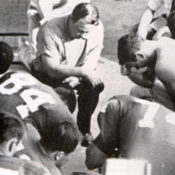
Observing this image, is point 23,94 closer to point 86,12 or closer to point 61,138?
point 61,138

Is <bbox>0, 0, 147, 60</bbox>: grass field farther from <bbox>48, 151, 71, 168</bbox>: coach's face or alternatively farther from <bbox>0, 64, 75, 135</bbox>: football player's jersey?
<bbox>48, 151, 71, 168</bbox>: coach's face

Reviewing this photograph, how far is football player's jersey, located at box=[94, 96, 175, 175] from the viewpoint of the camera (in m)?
2.26

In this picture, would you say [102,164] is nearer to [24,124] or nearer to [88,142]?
[88,142]

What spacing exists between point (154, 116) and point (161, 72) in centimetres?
24

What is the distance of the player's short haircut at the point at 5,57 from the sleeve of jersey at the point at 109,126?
1.91 ft

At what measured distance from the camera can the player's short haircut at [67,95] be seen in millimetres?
2363

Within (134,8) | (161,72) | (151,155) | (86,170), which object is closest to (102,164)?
(86,170)

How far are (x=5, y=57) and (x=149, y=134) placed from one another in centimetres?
89

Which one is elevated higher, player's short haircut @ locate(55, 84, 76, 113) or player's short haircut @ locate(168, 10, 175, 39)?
player's short haircut @ locate(168, 10, 175, 39)

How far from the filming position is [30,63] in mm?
2418

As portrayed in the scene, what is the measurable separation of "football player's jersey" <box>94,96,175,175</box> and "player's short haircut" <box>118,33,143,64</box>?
0.70 ft

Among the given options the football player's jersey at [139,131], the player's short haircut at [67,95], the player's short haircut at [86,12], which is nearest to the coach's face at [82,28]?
the player's short haircut at [86,12]

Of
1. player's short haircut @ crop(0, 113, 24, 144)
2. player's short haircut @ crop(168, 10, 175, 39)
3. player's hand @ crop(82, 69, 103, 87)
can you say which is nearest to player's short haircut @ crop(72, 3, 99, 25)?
player's hand @ crop(82, 69, 103, 87)

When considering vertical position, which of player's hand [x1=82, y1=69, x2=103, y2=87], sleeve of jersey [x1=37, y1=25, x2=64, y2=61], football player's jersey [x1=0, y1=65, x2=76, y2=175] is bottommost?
football player's jersey [x1=0, y1=65, x2=76, y2=175]
